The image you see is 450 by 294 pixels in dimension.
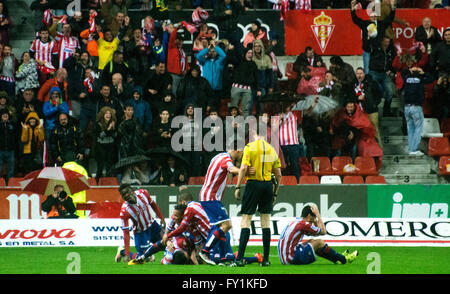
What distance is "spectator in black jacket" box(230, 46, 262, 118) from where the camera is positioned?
2192 centimetres

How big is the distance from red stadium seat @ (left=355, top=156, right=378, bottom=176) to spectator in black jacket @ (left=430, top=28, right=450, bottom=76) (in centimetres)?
346

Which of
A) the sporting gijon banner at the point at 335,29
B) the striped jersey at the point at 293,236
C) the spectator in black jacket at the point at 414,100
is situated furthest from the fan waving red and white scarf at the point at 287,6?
the striped jersey at the point at 293,236

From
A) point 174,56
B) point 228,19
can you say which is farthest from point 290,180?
point 228,19

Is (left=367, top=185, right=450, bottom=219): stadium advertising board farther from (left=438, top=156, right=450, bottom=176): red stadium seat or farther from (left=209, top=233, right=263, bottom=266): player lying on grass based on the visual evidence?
(left=209, top=233, right=263, bottom=266): player lying on grass

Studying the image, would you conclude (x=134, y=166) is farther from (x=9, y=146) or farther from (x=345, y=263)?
(x=345, y=263)

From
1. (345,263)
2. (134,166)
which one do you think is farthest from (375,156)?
(345,263)

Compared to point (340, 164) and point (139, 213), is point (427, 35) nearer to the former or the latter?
point (340, 164)

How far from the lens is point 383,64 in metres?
22.8

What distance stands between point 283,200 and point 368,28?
573cm

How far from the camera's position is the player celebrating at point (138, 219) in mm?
15484

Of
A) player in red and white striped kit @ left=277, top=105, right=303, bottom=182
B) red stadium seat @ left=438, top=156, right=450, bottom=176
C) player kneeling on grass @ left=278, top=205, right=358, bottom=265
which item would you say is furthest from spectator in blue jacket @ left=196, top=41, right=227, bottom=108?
player kneeling on grass @ left=278, top=205, right=358, bottom=265

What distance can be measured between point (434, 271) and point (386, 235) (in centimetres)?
445

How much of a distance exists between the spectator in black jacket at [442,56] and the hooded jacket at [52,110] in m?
9.81

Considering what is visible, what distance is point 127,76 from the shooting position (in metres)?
22.5
